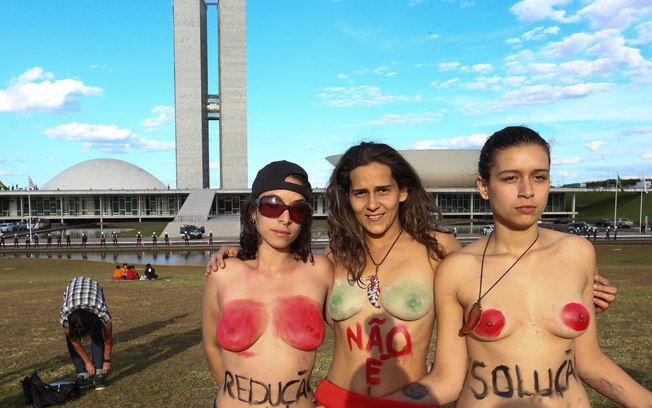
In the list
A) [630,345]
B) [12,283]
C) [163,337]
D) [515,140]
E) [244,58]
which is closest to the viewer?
[515,140]

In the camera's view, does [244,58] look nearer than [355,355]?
No

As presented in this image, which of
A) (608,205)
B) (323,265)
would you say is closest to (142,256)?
(323,265)

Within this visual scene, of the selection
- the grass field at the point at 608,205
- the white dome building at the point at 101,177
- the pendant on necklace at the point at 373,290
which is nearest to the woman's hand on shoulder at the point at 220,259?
the pendant on necklace at the point at 373,290

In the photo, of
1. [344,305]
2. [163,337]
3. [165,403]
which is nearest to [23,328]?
[163,337]

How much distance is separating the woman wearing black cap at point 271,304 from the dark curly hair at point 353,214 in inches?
7.0

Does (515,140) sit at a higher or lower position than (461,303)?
higher

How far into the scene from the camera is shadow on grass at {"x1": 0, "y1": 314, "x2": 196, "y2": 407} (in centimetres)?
740

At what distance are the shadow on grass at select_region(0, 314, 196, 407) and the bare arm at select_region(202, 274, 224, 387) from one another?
188 inches

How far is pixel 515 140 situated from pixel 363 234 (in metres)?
1.19

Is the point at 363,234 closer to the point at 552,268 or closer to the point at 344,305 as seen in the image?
the point at 344,305

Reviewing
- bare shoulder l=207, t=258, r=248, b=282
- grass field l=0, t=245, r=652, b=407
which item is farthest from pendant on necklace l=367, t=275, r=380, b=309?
grass field l=0, t=245, r=652, b=407

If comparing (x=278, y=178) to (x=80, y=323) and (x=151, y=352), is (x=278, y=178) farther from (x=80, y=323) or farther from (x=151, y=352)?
(x=151, y=352)

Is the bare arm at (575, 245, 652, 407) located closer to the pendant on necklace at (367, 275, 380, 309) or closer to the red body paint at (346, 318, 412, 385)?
the red body paint at (346, 318, 412, 385)

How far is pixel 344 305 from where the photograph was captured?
3162mm
